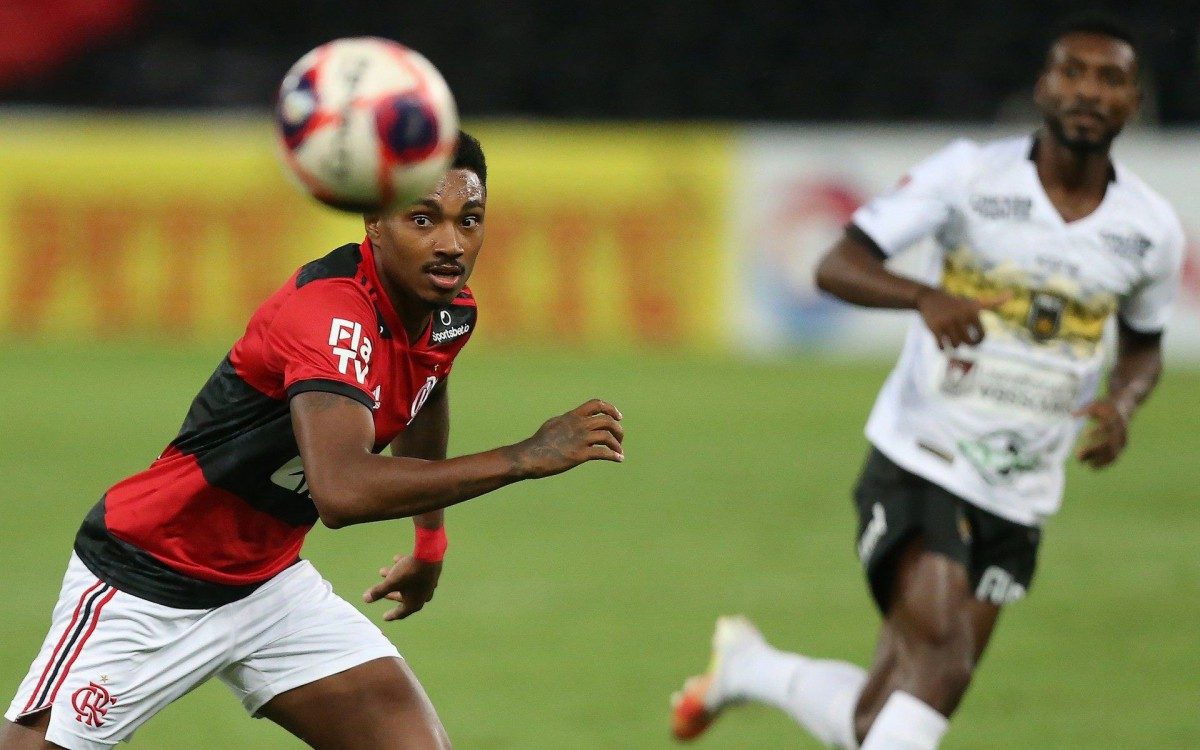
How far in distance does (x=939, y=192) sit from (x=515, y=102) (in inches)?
548

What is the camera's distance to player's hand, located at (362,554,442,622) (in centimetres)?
473

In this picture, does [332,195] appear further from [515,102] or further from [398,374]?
[515,102]

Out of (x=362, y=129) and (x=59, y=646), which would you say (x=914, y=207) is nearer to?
(x=362, y=129)

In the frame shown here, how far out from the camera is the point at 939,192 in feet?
17.7

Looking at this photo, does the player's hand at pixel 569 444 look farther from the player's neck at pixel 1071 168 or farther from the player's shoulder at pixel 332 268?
the player's neck at pixel 1071 168

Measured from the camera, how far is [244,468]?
161 inches

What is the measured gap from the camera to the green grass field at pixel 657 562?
6.42m

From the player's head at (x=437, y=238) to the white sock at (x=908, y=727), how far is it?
1874 mm

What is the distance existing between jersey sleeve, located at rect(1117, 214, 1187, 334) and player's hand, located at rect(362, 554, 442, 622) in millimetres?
2335

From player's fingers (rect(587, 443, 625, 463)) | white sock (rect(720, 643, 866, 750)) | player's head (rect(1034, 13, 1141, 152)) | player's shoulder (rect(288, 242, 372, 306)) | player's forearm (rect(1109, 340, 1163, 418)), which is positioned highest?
player's head (rect(1034, 13, 1141, 152))

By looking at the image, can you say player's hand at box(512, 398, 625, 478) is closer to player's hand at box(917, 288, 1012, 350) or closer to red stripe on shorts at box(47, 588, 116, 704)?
red stripe on shorts at box(47, 588, 116, 704)

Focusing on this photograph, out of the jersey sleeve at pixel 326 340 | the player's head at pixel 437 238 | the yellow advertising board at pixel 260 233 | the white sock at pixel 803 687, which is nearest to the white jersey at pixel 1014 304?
the white sock at pixel 803 687

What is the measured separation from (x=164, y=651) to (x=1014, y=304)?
8.80 ft

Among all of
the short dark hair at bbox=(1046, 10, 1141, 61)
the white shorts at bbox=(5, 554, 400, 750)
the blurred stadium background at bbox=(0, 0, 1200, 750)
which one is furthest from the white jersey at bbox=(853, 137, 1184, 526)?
the white shorts at bbox=(5, 554, 400, 750)
